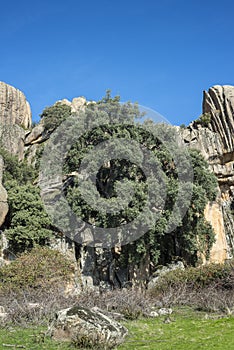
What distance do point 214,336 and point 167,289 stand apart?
22.4 feet

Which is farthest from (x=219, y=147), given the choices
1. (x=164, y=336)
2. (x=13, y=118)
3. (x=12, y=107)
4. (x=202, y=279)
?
(x=164, y=336)


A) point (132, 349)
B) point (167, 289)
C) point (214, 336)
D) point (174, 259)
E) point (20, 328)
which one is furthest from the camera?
point (174, 259)

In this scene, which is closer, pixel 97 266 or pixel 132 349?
pixel 132 349

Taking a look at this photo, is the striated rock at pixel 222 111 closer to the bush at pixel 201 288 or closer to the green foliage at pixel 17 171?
the green foliage at pixel 17 171

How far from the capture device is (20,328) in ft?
28.8

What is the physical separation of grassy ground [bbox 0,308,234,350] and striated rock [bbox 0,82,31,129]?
98.0 ft

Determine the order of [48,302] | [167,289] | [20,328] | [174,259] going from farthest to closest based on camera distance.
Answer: [174,259] → [167,289] → [48,302] → [20,328]

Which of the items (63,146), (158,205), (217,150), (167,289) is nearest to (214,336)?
(167,289)

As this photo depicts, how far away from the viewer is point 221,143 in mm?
28234

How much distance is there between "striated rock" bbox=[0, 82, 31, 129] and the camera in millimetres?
37188

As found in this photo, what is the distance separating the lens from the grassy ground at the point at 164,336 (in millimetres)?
6859

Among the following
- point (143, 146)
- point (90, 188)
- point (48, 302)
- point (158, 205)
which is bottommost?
point (48, 302)

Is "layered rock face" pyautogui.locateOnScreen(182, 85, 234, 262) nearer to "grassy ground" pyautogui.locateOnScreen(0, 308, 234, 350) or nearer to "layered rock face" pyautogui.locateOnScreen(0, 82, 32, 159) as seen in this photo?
"layered rock face" pyautogui.locateOnScreen(0, 82, 32, 159)

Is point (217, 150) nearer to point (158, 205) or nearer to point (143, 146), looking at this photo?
point (143, 146)
